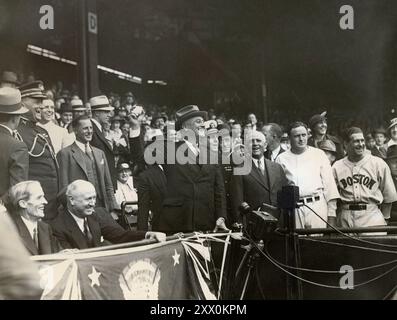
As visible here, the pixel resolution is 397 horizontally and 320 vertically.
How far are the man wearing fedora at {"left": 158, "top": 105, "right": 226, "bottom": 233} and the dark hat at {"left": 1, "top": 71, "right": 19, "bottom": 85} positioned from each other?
1.20m

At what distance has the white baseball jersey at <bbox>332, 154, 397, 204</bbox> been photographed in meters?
4.96

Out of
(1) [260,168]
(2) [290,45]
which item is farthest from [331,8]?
(1) [260,168]

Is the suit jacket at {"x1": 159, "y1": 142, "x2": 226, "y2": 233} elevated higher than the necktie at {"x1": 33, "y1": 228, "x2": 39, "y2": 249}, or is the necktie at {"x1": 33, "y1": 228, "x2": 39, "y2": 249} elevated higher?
the suit jacket at {"x1": 159, "y1": 142, "x2": 226, "y2": 233}

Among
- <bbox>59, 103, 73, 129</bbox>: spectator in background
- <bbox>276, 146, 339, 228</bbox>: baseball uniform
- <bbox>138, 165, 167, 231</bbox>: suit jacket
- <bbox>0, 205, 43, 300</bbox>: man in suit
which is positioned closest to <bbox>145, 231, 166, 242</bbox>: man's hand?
<bbox>138, 165, 167, 231</bbox>: suit jacket

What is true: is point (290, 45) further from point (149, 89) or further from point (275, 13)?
point (149, 89)

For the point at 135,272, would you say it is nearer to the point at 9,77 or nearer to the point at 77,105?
the point at 77,105

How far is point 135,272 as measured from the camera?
13.6 ft

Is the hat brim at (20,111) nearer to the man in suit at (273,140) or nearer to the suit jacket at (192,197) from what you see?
the suit jacket at (192,197)

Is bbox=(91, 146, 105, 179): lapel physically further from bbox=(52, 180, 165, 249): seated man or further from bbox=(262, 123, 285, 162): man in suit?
bbox=(262, 123, 285, 162): man in suit

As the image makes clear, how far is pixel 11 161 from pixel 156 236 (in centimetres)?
115

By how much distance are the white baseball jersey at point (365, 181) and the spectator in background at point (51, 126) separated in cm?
212

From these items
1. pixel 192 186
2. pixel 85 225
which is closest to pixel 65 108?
pixel 85 225

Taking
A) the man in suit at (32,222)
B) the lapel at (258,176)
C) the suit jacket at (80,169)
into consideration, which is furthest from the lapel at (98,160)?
the lapel at (258,176)

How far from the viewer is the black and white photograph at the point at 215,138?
4.47 m
